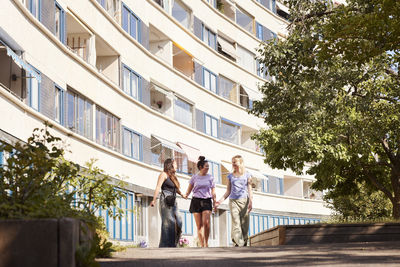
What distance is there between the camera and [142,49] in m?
37.5

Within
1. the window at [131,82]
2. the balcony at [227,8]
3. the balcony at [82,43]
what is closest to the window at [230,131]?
the balcony at [227,8]

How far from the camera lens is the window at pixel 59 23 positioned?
27.5 meters

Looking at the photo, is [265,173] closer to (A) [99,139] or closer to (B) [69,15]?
(A) [99,139]

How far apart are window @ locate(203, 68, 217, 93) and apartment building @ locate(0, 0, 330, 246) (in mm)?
75

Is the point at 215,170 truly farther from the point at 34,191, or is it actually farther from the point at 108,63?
the point at 34,191

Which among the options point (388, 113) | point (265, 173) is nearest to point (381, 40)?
point (388, 113)

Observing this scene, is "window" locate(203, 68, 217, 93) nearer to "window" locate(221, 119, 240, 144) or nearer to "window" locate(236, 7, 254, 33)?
"window" locate(221, 119, 240, 144)

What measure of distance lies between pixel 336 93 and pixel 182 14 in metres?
22.7

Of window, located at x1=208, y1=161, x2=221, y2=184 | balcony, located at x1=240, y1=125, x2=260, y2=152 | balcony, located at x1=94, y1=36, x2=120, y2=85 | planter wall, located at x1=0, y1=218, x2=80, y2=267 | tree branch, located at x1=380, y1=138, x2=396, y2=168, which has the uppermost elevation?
balcony, located at x1=94, y1=36, x2=120, y2=85

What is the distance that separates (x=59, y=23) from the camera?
2759 cm

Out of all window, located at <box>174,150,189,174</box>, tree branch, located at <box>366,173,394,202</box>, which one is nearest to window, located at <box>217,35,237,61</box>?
window, located at <box>174,150,189,174</box>

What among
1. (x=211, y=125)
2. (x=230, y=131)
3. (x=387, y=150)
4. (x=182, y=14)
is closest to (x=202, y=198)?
(x=387, y=150)

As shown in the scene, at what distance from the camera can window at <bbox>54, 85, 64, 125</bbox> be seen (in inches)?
1053

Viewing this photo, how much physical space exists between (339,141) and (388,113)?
2.71m
